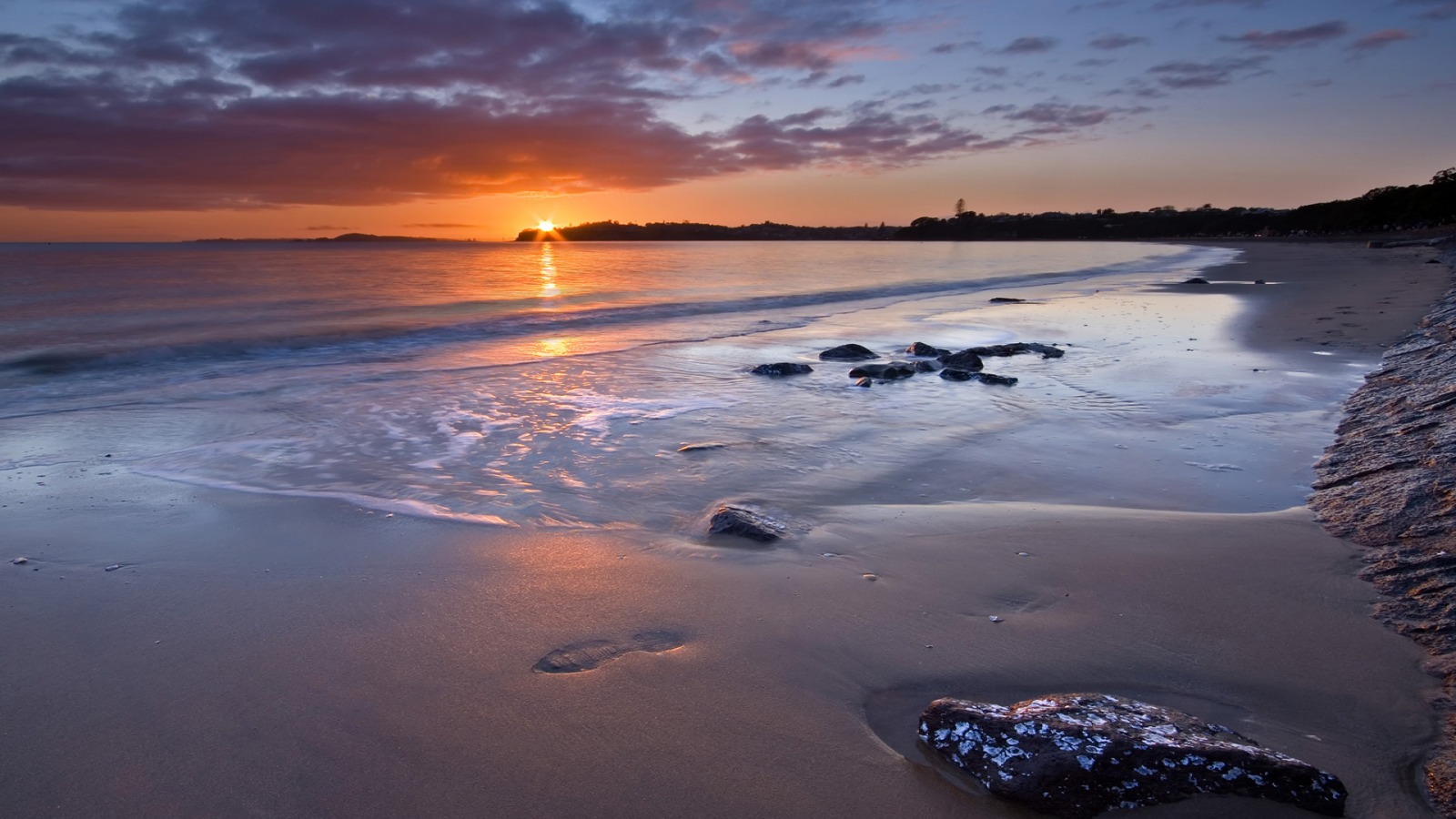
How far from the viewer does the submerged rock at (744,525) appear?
13.3 feet

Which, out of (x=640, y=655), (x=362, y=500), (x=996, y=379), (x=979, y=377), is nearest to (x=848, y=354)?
(x=979, y=377)

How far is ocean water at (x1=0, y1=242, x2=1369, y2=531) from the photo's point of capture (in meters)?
5.05

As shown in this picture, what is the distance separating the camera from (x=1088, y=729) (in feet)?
6.86

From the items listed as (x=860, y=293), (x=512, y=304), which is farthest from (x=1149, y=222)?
(x=512, y=304)

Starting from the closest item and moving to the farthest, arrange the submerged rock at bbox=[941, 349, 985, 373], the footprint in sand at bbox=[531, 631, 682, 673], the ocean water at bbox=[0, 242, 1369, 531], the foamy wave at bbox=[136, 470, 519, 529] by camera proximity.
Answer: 1. the footprint in sand at bbox=[531, 631, 682, 673]
2. the foamy wave at bbox=[136, 470, 519, 529]
3. the ocean water at bbox=[0, 242, 1369, 531]
4. the submerged rock at bbox=[941, 349, 985, 373]

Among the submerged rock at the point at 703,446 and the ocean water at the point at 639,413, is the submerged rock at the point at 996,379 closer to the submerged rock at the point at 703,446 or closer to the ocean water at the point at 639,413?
the ocean water at the point at 639,413

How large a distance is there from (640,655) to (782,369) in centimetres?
695

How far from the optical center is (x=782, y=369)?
959 centimetres

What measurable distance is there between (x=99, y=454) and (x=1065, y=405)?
8.44 meters

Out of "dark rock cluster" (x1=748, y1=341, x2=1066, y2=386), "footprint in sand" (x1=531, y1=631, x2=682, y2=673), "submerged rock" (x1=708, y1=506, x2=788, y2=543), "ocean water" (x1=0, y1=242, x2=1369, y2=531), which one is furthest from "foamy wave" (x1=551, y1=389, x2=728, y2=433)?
"footprint in sand" (x1=531, y1=631, x2=682, y2=673)

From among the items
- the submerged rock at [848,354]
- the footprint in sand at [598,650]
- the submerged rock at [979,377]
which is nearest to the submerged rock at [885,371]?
the submerged rock at [979,377]

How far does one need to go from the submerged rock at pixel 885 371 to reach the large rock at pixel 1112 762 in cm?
697

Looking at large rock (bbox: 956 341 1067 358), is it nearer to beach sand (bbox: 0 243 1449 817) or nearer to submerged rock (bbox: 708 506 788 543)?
beach sand (bbox: 0 243 1449 817)

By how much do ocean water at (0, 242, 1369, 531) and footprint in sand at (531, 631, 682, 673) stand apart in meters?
1.36
